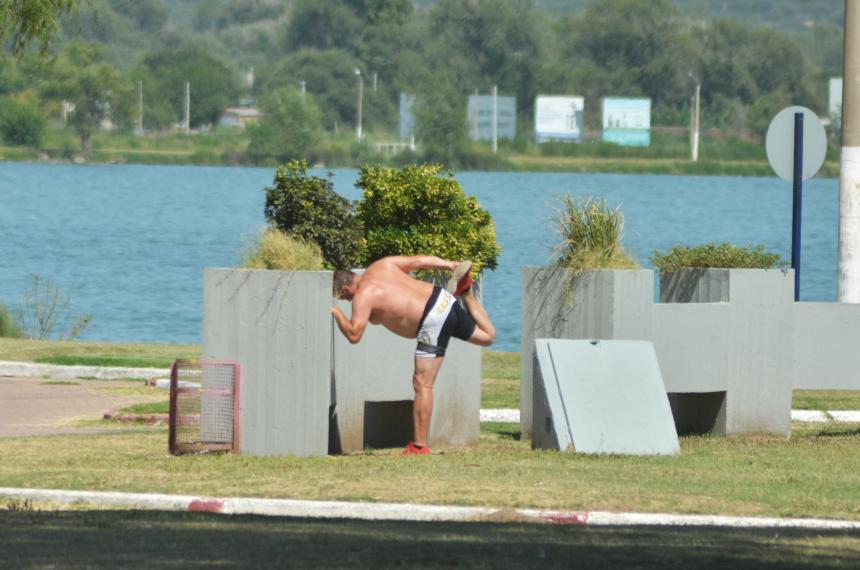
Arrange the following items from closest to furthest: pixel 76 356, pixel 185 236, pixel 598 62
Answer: pixel 76 356 → pixel 185 236 → pixel 598 62

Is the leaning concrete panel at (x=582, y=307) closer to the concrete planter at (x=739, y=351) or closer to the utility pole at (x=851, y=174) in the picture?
the concrete planter at (x=739, y=351)

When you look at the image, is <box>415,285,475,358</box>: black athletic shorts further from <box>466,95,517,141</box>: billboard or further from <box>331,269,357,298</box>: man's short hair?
<box>466,95,517,141</box>: billboard

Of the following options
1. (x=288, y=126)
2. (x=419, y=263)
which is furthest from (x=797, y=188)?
(x=288, y=126)

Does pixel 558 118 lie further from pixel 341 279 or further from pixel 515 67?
pixel 341 279

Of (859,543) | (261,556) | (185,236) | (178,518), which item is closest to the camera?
(261,556)

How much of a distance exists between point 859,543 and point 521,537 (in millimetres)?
1826

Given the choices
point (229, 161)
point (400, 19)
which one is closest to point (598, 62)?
point (400, 19)

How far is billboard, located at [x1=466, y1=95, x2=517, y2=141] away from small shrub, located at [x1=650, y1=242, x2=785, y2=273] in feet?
443

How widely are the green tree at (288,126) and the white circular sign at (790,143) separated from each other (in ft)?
377

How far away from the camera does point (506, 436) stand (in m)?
16.2

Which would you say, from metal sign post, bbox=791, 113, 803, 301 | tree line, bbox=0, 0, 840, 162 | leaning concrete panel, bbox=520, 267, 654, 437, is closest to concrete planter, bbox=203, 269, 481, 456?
leaning concrete panel, bbox=520, 267, 654, 437

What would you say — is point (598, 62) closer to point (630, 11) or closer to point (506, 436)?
point (630, 11)

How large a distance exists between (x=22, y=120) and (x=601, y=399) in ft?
419

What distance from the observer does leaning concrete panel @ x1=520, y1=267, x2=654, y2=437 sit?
15180 mm
